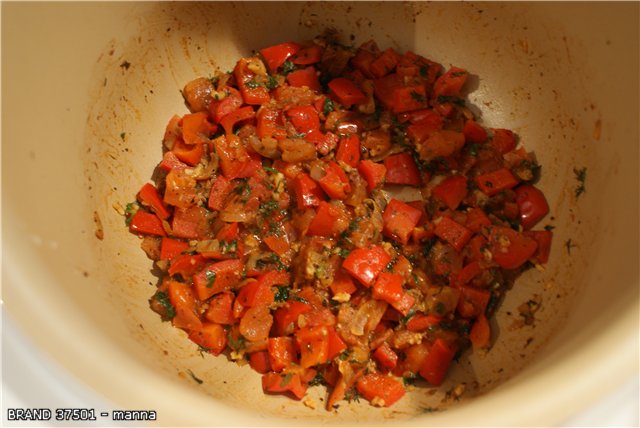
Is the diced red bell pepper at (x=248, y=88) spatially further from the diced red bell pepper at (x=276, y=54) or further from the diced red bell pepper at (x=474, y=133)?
the diced red bell pepper at (x=474, y=133)

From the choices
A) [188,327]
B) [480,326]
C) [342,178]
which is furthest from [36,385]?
[480,326]

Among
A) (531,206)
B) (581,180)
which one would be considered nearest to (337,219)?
(531,206)

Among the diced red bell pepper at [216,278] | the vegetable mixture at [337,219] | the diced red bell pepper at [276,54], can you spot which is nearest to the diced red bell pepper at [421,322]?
the vegetable mixture at [337,219]

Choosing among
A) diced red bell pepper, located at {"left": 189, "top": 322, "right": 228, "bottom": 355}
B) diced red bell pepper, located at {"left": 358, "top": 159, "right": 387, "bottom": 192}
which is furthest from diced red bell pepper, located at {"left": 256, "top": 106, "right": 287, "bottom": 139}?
diced red bell pepper, located at {"left": 189, "top": 322, "right": 228, "bottom": 355}

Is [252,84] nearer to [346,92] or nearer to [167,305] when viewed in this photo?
[346,92]

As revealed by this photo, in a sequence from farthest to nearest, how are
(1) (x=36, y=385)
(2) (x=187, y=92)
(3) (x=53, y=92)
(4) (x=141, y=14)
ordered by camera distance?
(2) (x=187, y=92) < (4) (x=141, y=14) < (3) (x=53, y=92) < (1) (x=36, y=385)

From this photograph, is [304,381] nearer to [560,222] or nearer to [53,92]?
[560,222]
